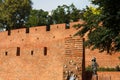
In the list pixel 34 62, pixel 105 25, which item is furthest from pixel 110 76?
pixel 34 62

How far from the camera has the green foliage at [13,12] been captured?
37.4 meters

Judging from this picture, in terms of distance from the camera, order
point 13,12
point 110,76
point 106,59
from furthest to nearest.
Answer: point 13,12 < point 106,59 < point 110,76

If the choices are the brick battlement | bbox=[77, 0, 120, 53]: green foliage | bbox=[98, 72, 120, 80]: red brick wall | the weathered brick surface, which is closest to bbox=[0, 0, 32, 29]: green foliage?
the brick battlement

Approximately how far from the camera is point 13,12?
123 ft

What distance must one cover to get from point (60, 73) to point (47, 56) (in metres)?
1.20

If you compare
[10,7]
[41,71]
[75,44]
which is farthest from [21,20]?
[75,44]

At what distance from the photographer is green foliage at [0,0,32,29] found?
37.4 meters

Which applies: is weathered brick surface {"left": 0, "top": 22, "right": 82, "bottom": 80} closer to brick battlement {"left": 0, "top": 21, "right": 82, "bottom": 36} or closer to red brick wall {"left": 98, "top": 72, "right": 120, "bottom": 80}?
red brick wall {"left": 98, "top": 72, "right": 120, "bottom": 80}

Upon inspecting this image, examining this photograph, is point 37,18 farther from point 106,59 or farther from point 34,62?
point 34,62

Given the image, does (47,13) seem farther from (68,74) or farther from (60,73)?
(68,74)

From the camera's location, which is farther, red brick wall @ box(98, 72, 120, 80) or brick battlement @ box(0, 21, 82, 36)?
brick battlement @ box(0, 21, 82, 36)

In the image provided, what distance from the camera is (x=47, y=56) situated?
60.5ft

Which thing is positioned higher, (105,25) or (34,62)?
(105,25)

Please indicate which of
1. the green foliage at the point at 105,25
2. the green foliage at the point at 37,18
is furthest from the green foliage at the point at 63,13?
the green foliage at the point at 105,25
